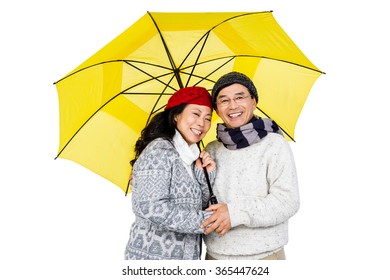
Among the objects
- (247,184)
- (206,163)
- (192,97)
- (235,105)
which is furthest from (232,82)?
(247,184)

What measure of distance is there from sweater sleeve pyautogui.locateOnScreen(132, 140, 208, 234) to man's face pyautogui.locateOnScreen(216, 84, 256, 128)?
0.41 meters

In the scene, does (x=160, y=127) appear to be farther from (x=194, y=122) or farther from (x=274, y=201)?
(x=274, y=201)

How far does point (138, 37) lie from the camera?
311 centimetres

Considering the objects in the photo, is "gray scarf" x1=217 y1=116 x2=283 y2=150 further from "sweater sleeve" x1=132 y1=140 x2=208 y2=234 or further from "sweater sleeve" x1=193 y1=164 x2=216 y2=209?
"sweater sleeve" x1=132 y1=140 x2=208 y2=234

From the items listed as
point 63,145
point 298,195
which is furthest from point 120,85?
point 298,195

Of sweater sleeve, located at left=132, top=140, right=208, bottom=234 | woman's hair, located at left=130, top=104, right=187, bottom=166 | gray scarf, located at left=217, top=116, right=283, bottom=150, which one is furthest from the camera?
woman's hair, located at left=130, top=104, right=187, bottom=166

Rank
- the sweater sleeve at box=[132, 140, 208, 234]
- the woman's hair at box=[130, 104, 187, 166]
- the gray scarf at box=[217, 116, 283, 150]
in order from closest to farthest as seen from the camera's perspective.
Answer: the sweater sleeve at box=[132, 140, 208, 234]
the gray scarf at box=[217, 116, 283, 150]
the woman's hair at box=[130, 104, 187, 166]

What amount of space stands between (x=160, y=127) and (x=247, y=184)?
0.65 m

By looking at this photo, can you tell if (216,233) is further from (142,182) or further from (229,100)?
(229,100)

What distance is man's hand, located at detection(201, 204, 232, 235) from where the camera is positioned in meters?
2.87

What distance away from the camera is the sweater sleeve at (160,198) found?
2.80 m

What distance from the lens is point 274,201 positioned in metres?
2.90

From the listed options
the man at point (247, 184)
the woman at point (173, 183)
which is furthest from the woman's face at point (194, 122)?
the man at point (247, 184)

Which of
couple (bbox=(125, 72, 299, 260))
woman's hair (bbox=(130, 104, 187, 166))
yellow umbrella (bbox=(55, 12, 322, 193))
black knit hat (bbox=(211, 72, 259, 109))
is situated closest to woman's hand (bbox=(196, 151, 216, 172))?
→ couple (bbox=(125, 72, 299, 260))
